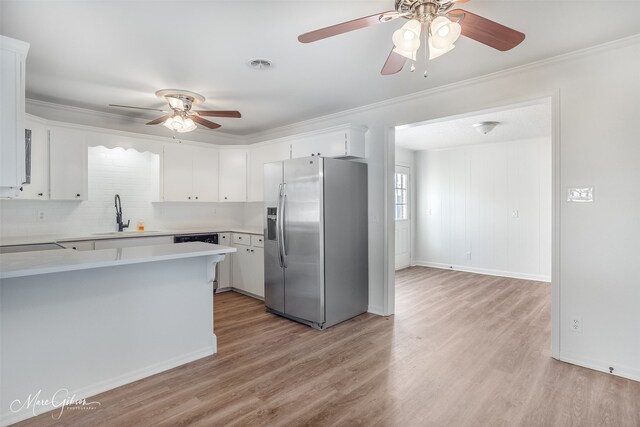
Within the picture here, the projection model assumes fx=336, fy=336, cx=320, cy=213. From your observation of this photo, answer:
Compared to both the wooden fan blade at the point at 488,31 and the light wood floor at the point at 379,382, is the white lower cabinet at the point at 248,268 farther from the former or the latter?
the wooden fan blade at the point at 488,31

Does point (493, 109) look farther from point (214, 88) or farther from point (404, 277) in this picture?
point (404, 277)

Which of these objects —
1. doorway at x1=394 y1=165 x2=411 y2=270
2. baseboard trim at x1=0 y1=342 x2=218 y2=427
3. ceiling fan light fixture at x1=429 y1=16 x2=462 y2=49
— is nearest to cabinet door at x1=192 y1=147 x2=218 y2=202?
baseboard trim at x1=0 y1=342 x2=218 y2=427

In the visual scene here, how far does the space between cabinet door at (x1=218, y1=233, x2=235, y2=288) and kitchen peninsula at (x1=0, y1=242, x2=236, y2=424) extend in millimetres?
2094

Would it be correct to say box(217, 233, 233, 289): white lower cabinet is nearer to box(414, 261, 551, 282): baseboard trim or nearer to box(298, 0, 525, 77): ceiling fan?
box(298, 0, 525, 77): ceiling fan

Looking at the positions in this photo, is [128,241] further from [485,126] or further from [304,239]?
[485,126]

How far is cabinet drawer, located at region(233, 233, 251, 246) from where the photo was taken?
4.71m

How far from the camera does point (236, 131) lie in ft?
18.0

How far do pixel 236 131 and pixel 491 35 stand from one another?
4.39m

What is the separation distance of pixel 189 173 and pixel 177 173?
17 cm

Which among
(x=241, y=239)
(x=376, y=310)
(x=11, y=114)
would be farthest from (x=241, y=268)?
(x=11, y=114)

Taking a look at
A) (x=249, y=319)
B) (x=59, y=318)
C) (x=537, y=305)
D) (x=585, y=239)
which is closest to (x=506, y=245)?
(x=537, y=305)

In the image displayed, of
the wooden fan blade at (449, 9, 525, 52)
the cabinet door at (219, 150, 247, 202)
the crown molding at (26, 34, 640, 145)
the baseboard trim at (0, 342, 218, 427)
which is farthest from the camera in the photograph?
the cabinet door at (219, 150, 247, 202)

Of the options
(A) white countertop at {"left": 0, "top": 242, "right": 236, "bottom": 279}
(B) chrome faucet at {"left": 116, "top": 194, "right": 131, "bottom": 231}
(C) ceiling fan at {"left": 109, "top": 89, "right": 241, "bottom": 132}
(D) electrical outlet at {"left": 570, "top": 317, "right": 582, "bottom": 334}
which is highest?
(C) ceiling fan at {"left": 109, "top": 89, "right": 241, "bottom": 132}

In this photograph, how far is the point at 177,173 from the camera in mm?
4824
